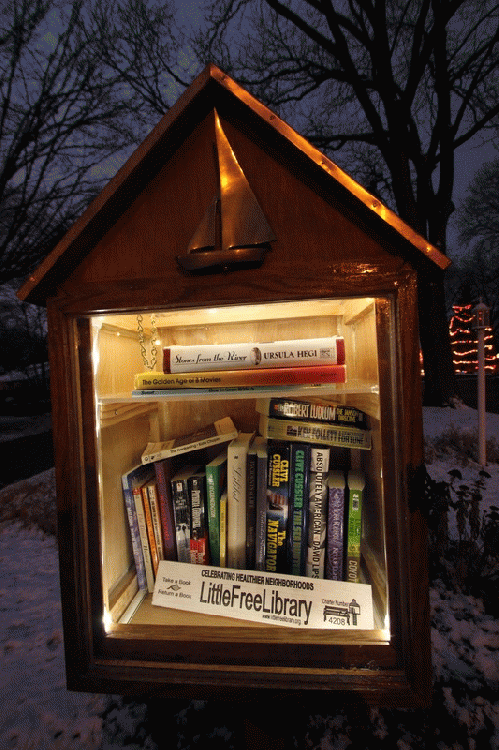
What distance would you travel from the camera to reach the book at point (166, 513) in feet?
4.13

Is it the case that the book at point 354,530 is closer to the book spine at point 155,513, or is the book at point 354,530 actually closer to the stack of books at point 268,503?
the stack of books at point 268,503

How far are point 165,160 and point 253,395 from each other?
0.71 metres

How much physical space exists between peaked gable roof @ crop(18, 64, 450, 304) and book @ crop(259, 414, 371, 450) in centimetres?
56

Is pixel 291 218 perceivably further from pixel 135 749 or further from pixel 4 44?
pixel 4 44

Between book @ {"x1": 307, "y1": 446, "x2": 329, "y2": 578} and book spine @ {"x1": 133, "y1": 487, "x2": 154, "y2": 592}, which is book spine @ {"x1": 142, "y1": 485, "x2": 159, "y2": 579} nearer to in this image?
book spine @ {"x1": 133, "y1": 487, "x2": 154, "y2": 592}

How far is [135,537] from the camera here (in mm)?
1250

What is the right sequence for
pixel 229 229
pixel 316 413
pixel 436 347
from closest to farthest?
pixel 229 229, pixel 316 413, pixel 436 347

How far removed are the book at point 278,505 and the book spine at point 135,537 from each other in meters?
0.45

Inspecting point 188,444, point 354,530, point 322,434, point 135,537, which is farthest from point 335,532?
point 135,537

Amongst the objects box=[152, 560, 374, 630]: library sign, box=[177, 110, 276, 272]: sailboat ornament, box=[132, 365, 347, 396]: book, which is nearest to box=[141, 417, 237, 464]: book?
box=[132, 365, 347, 396]: book

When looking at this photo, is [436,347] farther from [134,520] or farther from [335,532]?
[134,520]

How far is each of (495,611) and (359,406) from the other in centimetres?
132

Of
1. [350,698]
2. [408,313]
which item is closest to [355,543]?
[350,698]

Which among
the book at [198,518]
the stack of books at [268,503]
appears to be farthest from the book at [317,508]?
the book at [198,518]
